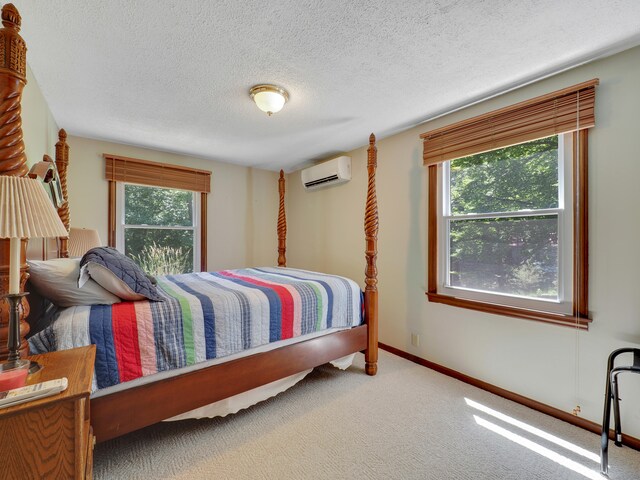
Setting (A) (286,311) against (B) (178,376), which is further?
(A) (286,311)

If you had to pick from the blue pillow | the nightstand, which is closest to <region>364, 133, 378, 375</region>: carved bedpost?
the blue pillow

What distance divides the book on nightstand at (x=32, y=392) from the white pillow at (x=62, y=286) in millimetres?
750

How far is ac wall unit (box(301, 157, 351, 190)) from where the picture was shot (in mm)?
3529

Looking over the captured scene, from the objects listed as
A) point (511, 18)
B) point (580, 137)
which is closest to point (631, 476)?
point (580, 137)

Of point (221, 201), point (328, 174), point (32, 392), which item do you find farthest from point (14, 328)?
point (221, 201)

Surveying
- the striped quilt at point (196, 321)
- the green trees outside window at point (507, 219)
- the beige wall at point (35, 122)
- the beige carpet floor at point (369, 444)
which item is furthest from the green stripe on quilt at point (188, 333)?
the green trees outside window at point (507, 219)

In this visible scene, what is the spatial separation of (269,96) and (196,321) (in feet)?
5.36

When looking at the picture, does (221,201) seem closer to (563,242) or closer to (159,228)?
(159,228)

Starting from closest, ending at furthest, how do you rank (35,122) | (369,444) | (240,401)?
(369,444) < (240,401) < (35,122)

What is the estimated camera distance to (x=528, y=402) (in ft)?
6.79

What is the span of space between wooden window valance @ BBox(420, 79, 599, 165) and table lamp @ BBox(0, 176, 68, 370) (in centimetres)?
265

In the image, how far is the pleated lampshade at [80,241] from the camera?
2580mm

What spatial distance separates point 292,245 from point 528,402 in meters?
3.38

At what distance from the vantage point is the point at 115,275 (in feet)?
5.10
